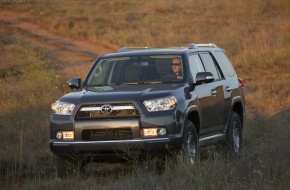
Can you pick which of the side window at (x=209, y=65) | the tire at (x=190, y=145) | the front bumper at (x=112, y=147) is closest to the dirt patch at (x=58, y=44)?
the side window at (x=209, y=65)

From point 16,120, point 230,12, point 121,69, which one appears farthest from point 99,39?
point 121,69

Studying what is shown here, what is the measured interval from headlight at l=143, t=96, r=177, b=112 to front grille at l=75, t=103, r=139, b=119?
0.15m

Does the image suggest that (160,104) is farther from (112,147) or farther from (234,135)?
(234,135)

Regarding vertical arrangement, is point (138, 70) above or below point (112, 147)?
above

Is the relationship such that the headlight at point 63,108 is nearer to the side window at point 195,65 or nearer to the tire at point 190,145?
the tire at point 190,145

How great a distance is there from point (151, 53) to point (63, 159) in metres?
2.00

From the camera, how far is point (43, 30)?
3962 cm

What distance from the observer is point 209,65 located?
41.3ft

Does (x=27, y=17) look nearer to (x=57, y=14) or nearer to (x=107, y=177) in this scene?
(x=57, y=14)

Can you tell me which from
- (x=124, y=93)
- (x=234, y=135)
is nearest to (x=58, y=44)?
(x=234, y=135)

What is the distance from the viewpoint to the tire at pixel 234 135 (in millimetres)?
12617

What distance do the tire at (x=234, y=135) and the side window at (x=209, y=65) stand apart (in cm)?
64

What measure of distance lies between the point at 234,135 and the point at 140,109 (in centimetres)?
308

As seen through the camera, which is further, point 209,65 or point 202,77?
point 209,65
